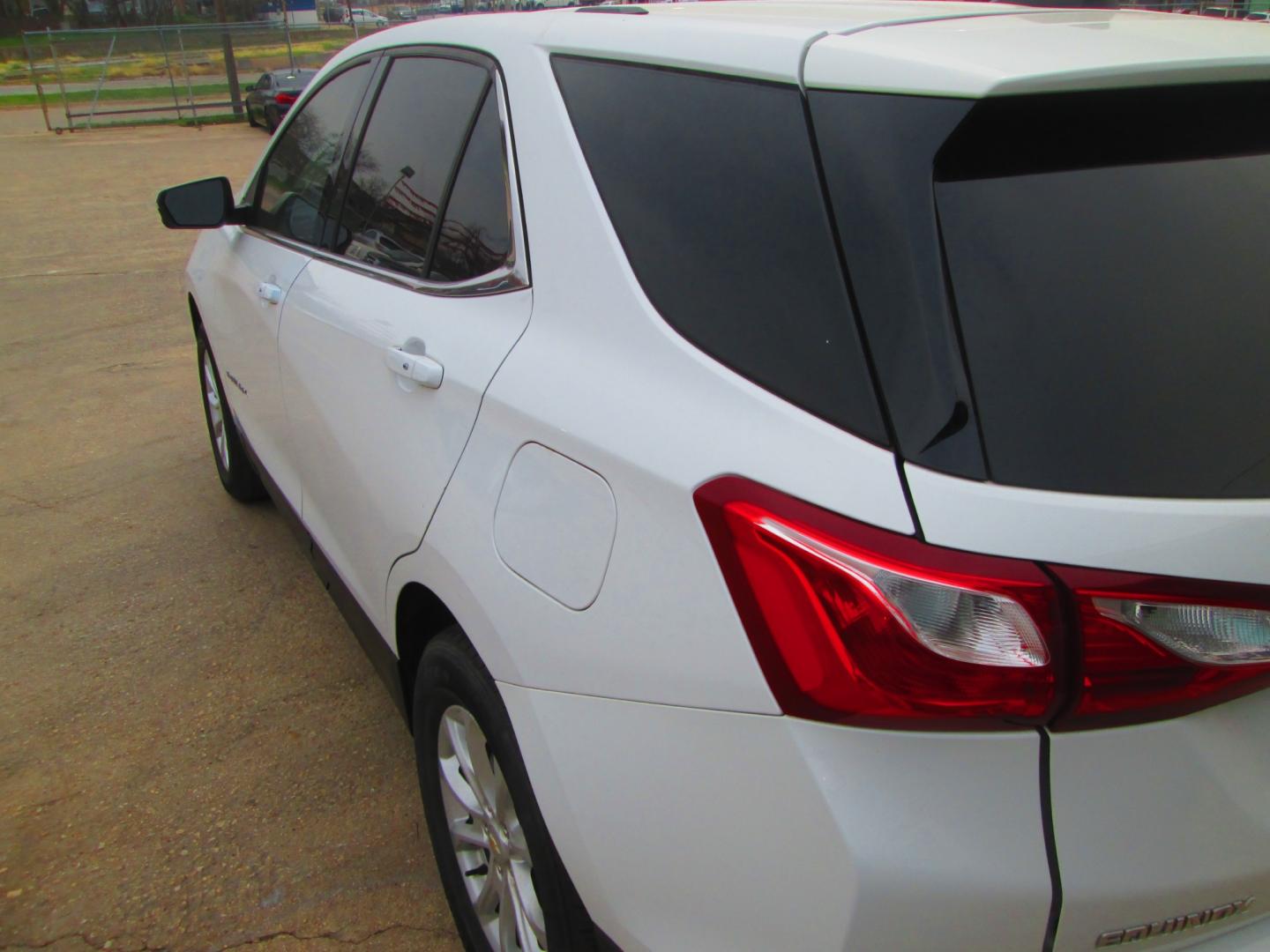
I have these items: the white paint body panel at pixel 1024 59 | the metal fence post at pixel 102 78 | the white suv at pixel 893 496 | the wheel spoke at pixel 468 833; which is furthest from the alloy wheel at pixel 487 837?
the metal fence post at pixel 102 78

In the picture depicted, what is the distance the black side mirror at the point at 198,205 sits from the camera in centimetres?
333

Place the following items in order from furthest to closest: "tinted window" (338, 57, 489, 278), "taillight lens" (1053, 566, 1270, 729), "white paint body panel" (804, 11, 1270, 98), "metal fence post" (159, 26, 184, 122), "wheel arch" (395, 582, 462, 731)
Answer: "metal fence post" (159, 26, 184, 122) < "tinted window" (338, 57, 489, 278) < "wheel arch" (395, 582, 462, 731) < "white paint body panel" (804, 11, 1270, 98) < "taillight lens" (1053, 566, 1270, 729)

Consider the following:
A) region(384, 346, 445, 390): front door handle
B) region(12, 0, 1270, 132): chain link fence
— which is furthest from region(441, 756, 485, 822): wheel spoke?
region(12, 0, 1270, 132): chain link fence

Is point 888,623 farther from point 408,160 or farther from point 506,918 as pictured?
point 408,160

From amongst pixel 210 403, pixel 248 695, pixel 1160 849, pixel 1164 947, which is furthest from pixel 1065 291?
pixel 210 403

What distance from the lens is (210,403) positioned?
4574 millimetres

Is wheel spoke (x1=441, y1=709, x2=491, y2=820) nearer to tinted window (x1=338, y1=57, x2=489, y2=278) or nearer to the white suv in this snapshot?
the white suv

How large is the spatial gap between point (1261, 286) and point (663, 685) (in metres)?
0.92

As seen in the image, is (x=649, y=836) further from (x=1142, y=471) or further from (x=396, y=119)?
(x=396, y=119)

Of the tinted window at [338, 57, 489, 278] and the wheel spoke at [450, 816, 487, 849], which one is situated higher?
the tinted window at [338, 57, 489, 278]

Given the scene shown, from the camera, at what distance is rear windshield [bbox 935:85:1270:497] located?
3.87 feet

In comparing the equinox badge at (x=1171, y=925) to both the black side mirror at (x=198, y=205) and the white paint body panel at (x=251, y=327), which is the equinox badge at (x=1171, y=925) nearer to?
the white paint body panel at (x=251, y=327)

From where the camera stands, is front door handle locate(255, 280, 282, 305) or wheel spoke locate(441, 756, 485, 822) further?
front door handle locate(255, 280, 282, 305)

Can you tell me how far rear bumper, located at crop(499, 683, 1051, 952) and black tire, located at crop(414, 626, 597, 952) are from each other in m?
0.28
